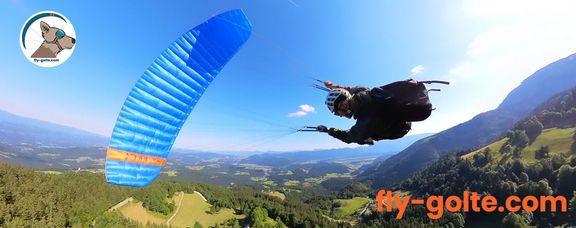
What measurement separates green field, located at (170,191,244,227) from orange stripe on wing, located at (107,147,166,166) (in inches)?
4282

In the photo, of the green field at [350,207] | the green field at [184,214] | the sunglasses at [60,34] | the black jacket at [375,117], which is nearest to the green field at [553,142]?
the green field at [350,207]

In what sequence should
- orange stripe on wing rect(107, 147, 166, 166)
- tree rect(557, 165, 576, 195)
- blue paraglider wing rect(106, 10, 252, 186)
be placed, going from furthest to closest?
tree rect(557, 165, 576, 195), blue paraglider wing rect(106, 10, 252, 186), orange stripe on wing rect(107, 147, 166, 166)

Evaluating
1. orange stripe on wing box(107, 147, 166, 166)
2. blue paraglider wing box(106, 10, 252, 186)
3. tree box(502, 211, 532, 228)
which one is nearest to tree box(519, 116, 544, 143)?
tree box(502, 211, 532, 228)

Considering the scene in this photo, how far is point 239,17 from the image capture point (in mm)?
15469

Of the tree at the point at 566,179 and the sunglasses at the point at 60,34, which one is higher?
the sunglasses at the point at 60,34

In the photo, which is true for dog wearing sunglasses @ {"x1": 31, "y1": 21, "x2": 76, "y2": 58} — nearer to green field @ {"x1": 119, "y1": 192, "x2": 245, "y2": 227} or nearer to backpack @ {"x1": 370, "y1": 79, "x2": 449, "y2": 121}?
backpack @ {"x1": 370, "y1": 79, "x2": 449, "y2": 121}

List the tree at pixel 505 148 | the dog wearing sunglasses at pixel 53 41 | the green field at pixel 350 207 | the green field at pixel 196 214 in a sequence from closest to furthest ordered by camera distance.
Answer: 1. the dog wearing sunglasses at pixel 53 41
2. the green field at pixel 196 214
3. the tree at pixel 505 148
4. the green field at pixel 350 207

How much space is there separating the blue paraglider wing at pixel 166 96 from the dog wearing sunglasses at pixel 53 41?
53.7 ft

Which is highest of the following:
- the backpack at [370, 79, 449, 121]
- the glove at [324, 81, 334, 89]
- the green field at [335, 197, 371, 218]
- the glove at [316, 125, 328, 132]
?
the glove at [324, 81, 334, 89]

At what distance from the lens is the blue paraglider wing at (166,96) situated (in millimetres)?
12445

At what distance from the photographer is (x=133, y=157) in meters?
12.9

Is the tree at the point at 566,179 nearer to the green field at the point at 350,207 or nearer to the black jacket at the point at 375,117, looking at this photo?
the green field at the point at 350,207

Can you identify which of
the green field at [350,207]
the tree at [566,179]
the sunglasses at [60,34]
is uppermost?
the sunglasses at [60,34]

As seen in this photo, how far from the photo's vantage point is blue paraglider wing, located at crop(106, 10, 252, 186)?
1245 cm
